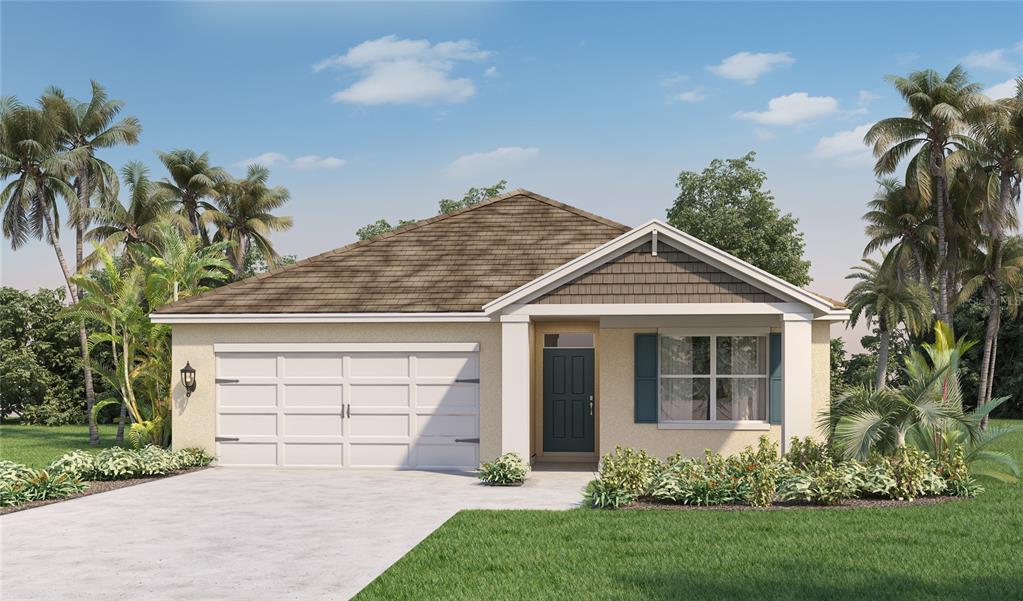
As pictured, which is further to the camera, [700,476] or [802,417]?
[802,417]

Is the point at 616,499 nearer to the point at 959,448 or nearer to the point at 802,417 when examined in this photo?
the point at 802,417

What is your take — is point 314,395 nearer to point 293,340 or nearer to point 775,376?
point 293,340

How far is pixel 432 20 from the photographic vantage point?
16344 millimetres

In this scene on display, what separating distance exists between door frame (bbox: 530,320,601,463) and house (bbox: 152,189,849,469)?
3cm

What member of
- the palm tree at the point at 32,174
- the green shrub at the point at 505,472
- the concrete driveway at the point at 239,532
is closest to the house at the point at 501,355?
the green shrub at the point at 505,472

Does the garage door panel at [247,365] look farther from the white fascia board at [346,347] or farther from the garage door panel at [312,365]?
the garage door panel at [312,365]

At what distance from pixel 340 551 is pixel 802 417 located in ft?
26.3

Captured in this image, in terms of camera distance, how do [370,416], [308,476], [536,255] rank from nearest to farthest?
[308,476], [370,416], [536,255]

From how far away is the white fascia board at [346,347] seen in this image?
15914 millimetres

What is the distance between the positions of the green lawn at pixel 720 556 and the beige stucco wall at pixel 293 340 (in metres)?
4.91

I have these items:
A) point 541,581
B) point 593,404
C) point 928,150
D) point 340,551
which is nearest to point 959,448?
point 593,404

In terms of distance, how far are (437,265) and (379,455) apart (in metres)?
3.81

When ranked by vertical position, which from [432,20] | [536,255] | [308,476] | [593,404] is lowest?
[308,476]

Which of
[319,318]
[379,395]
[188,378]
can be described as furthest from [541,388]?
[188,378]
